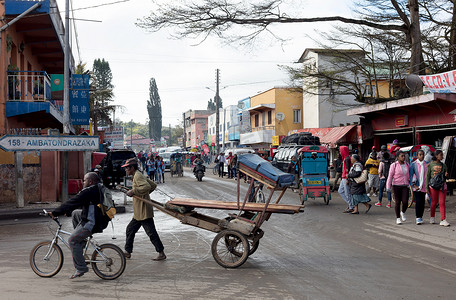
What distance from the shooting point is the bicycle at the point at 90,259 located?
7137mm

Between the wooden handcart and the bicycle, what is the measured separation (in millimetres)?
1225

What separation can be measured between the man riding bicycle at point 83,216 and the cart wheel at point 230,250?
188 cm

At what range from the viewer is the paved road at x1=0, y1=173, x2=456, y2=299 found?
638 cm

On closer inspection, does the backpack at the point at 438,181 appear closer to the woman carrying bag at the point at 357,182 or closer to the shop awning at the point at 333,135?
the woman carrying bag at the point at 357,182

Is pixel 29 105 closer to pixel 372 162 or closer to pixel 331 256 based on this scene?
pixel 372 162

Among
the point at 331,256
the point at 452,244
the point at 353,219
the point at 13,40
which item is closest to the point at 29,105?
the point at 13,40

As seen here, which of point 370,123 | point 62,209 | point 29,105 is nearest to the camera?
point 62,209

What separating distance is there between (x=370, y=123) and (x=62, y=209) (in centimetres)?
2295

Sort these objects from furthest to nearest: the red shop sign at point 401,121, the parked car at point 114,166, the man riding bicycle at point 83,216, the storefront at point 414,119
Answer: the parked car at point 114,166 → the red shop sign at point 401,121 → the storefront at point 414,119 → the man riding bicycle at point 83,216

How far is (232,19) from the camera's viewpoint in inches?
715

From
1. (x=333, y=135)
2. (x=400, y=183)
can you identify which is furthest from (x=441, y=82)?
(x=333, y=135)

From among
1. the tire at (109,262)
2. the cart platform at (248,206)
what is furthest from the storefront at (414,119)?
the tire at (109,262)

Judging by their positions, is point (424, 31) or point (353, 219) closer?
point (353, 219)

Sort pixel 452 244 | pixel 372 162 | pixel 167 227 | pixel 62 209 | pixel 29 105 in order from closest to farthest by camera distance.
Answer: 1. pixel 62 209
2. pixel 452 244
3. pixel 167 227
4. pixel 372 162
5. pixel 29 105
